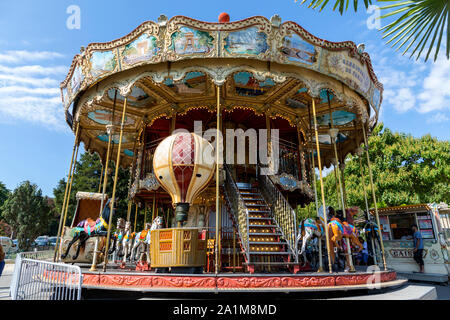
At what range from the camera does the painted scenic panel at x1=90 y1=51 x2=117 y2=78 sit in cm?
916

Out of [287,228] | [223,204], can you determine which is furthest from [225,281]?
[223,204]

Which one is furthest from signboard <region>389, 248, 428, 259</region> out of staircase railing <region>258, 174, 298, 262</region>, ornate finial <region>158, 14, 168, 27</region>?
ornate finial <region>158, 14, 168, 27</region>

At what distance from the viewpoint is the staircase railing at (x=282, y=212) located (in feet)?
27.5

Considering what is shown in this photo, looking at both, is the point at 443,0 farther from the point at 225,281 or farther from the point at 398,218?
the point at 398,218

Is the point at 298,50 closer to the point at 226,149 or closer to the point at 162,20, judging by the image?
the point at 162,20

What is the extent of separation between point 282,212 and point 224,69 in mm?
4665

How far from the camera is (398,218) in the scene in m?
14.0

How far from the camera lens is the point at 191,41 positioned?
329 inches

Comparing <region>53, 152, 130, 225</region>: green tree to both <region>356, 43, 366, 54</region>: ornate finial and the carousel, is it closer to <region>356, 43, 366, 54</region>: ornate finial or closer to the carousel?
the carousel

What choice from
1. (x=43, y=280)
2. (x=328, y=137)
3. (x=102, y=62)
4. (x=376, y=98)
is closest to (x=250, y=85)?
(x=376, y=98)

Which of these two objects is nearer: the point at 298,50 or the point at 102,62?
the point at 298,50

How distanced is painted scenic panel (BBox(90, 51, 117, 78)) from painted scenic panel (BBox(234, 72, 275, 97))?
399 centimetres

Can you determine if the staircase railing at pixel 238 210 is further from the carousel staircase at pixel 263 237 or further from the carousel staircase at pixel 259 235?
the carousel staircase at pixel 263 237

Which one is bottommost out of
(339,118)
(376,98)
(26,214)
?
(26,214)
